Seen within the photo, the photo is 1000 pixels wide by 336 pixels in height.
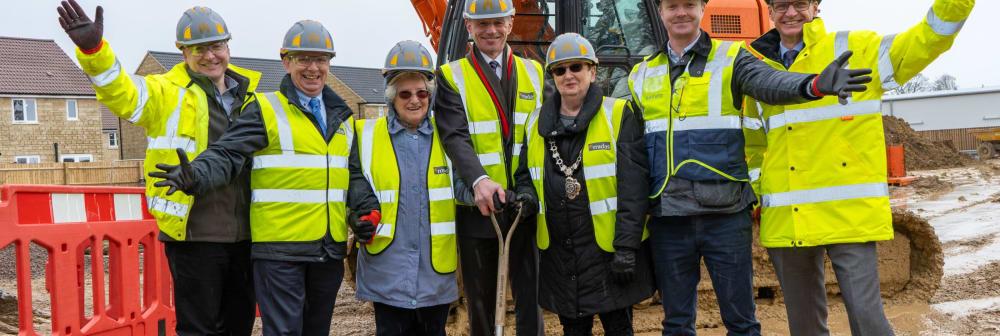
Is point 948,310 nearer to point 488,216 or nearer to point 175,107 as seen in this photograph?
point 488,216

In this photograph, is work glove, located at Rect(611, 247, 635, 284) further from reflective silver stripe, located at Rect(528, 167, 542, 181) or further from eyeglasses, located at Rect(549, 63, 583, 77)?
eyeglasses, located at Rect(549, 63, 583, 77)

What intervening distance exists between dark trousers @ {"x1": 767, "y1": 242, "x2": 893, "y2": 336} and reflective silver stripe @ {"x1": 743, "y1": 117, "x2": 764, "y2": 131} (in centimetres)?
55

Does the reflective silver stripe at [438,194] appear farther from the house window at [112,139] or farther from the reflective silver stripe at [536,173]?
the house window at [112,139]

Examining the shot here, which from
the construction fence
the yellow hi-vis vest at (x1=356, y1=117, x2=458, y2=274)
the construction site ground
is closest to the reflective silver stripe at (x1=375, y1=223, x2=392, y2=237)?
the yellow hi-vis vest at (x1=356, y1=117, x2=458, y2=274)

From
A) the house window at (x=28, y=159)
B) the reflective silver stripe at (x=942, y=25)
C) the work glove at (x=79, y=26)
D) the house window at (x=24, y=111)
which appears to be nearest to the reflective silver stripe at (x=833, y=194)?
the reflective silver stripe at (x=942, y=25)

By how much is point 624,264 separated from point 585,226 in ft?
0.91

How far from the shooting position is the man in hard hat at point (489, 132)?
4.39m

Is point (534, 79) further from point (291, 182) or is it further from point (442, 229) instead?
point (291, 182)

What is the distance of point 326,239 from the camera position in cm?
417

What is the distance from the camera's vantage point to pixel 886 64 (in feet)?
12.3

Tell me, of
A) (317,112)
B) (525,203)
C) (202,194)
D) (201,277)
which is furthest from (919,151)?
(202,194)

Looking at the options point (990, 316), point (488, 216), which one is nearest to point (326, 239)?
point (488, 216)

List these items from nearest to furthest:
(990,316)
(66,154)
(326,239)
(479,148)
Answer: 1. (326,239)
2. (479,148)
3. (990,316)
4. (66,154)

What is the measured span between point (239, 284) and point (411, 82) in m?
1.30
